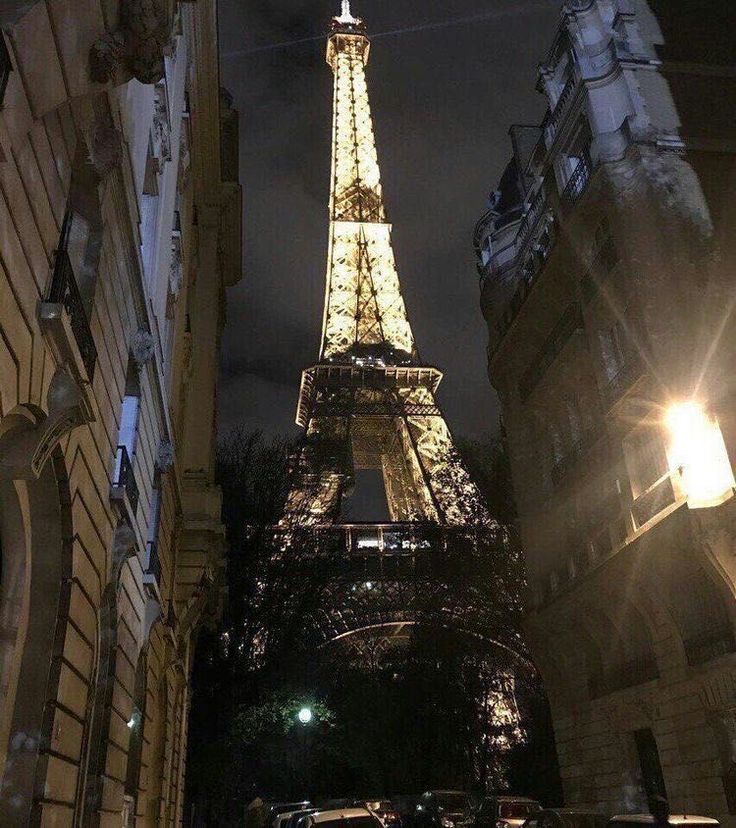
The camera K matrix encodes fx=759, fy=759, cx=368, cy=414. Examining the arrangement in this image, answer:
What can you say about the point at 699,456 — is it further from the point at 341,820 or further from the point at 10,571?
the point at 10,571

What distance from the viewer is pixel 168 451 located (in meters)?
12.7

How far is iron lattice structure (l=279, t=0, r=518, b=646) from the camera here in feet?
99.7

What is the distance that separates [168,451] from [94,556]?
210 inches

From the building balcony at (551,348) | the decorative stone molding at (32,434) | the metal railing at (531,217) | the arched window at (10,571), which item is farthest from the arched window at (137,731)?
the metal railing at (531,217)

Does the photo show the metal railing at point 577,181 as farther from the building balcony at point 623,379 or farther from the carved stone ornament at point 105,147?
the carved stone ornament at point 105,147

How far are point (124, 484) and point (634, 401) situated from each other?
38.2ft

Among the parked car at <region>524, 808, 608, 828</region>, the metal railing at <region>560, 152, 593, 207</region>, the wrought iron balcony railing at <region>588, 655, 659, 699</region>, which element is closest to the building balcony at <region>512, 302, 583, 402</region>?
the metal railing at <region>560, 152, 593, 207</region>

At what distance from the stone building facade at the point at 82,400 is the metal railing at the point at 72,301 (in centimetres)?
2

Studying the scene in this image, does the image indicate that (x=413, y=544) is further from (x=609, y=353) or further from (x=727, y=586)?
(x=727, y=586)

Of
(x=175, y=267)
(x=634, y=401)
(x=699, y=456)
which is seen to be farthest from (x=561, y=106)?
(x=175, y=267)

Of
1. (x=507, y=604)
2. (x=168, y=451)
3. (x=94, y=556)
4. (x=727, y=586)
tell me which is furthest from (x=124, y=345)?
(x=507, y=604)

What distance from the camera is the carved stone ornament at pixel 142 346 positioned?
9434 millimetres

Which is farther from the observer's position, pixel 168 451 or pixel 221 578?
pixel 221 578

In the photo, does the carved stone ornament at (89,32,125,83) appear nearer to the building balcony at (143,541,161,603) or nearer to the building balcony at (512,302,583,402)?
the building balcony at (143,541,161,603)
